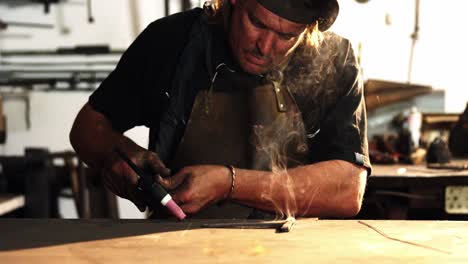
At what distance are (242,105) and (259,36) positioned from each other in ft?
1.20

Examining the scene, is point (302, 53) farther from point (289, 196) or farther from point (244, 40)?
point (289, 196)

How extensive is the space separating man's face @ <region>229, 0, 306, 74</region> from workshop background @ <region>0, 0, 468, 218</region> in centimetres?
260

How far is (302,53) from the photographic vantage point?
7.89ft

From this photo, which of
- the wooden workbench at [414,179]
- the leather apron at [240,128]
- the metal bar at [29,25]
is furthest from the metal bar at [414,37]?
the metal bar at [29,25]

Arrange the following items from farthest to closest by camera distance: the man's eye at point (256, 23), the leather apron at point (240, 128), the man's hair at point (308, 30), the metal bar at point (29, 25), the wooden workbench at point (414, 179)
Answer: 1. the metal bar at point (29, 25)
2. the wooden workbench at point (414, 179)
3. the leather apron at point (240, 128)
4. the man's hair at point (308, 30)
5. the man's eye at point (256, 23)

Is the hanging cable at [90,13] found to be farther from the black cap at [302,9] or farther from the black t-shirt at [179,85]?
the black cap at [302,9]

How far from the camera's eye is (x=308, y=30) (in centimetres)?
224

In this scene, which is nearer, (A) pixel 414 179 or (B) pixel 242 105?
(B) pixel 242 105

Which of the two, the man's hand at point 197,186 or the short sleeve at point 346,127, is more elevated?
the short sleeve at point 346,127

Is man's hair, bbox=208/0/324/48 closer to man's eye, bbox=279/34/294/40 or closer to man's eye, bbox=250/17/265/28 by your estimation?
man's eye, bbox=279/34/294/40

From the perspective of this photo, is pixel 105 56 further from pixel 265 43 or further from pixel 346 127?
pixel 346 127

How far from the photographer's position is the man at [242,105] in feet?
7.13

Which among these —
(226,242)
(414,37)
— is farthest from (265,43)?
(414,37)

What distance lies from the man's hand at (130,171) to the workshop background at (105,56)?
9.47 feet
